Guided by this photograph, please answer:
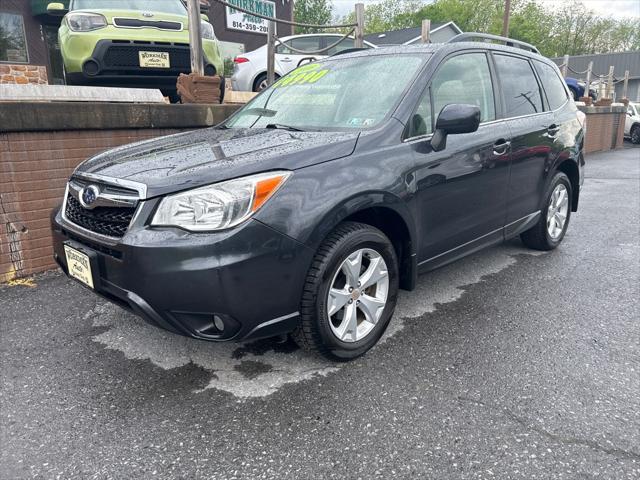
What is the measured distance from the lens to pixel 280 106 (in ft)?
11.2

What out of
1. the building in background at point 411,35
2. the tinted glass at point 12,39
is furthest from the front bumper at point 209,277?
the building in background at point 411,35

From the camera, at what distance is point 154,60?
5711mm

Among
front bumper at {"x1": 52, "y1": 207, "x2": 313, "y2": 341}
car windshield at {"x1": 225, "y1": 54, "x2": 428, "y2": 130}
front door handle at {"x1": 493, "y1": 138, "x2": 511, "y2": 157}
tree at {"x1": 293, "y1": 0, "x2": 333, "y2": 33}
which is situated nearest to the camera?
front bumper at {"x1": 52, "y1": 207, "x2": 313, "y2": 341}

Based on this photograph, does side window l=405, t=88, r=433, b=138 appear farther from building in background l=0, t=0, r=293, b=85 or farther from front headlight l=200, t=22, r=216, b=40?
building in background l=0, t=0, r=293, b=85

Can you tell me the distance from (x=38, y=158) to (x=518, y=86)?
12.6 ft

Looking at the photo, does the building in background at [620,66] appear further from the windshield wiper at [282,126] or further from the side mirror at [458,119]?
the windshield wiper at [282,126]

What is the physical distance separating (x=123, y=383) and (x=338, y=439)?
1158 mm

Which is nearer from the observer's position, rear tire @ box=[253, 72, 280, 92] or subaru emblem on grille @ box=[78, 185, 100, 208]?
subaru emblem on grille @ box=[78, 185, 100, 208]

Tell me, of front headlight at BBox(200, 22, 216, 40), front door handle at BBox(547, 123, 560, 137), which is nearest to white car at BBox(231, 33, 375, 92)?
front headlight at BBox(200, 22, 216, 40)

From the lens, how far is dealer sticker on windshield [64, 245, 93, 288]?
7.99ft

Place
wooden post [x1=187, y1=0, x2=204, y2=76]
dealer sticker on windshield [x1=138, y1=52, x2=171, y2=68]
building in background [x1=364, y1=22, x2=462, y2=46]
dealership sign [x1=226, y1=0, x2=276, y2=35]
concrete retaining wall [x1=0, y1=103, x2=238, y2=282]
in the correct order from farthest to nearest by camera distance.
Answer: building in background [x1=364, y1=22, x2=462, y2=46] → dealership sign [x1=226, y1=0, x2=276, y2=35] → dealer sticker on windshield [x1=138, y1=52, x2=171, y2=68] → wooden post [x1=187, y1=0, x2=204, y2=76] → concrete retaining wall [x1=0, y1=103, x2=238, y2=282]

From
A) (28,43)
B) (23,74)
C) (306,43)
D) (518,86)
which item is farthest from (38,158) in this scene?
(28,43)

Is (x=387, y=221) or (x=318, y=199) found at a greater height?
(x=318, y=199)

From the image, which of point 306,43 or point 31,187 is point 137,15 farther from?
point 306,43
